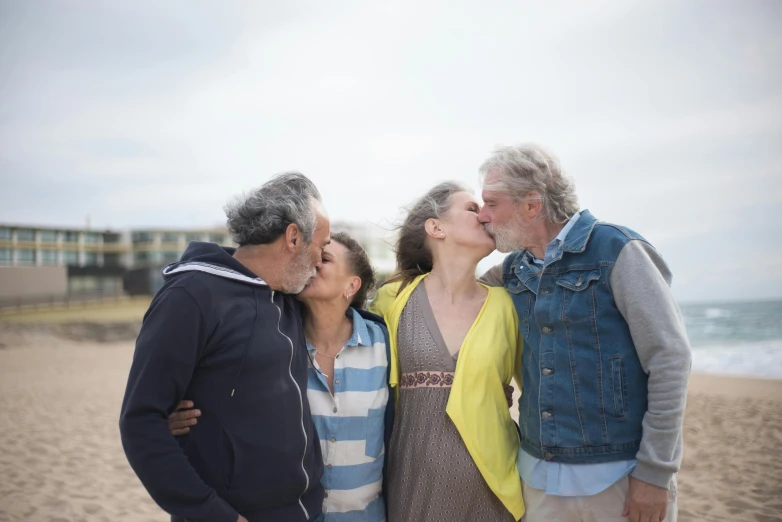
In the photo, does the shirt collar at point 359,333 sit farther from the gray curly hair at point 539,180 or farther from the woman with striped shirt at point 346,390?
the gray curly hair at point 539,180

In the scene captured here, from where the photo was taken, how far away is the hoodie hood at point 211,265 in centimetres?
201

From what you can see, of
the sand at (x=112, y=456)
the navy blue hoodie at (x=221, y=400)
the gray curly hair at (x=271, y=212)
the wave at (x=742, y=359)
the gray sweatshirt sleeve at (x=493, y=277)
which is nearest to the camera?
the navy blue hoodie at (x=221, y=400)

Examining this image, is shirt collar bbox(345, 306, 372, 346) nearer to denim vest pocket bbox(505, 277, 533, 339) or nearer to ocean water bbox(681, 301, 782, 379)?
denim vest pocket bbox(505, 277, 533, 339)

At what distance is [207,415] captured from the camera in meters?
1.99

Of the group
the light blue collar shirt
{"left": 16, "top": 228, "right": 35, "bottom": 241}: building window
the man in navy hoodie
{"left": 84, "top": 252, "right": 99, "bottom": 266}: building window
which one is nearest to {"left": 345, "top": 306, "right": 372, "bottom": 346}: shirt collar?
the man in navy hoodie

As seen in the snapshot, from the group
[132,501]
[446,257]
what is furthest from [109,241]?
[446,257]

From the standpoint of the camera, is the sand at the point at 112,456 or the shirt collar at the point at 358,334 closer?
the shirt collar at the point at 358,334

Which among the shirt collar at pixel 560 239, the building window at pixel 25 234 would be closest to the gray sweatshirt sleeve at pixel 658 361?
the shirt collar at pixel 560 239

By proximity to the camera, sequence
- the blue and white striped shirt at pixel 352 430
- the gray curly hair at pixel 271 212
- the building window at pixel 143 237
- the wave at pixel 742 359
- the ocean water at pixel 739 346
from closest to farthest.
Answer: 1. the gray curly hair at pixel 271 212
2. the blue and white striped shirt at pixel 352 430
3. the wave at pixel 742 359
4. the ocean water at pixel 739 346
5. the building window at pixel 143 237

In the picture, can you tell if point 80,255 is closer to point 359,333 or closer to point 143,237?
point 143,237

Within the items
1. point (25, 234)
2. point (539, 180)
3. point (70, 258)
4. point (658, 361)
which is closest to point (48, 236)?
point (70, 258)

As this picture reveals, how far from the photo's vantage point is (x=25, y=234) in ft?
94.7

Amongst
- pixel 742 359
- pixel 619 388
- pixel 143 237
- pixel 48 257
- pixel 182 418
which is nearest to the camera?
pixel 182 418

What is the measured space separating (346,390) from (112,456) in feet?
22.8
